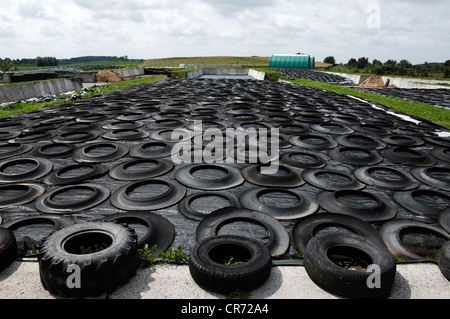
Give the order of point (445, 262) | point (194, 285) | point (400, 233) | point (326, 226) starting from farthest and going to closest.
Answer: point (326, 226) < point (400, 233) < point (445, 262) < point (194, 285)

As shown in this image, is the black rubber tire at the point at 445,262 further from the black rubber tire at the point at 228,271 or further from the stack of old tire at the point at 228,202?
the black rubber tire at the point at 228,271

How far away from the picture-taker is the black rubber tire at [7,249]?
12.8 ft

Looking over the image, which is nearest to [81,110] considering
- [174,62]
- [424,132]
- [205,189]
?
[205,189]

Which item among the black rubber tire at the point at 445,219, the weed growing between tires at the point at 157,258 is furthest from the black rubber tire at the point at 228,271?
the black rubber tire at the point at 445,219

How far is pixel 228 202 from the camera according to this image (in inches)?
249

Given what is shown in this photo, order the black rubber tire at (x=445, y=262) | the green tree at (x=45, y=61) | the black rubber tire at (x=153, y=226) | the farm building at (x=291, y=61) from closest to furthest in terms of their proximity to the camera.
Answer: the black rubber tire at (x=445, y=262), the black rubber tire at (x=153, y=226), the farm building at (x=291, y=61), the green tree at (x=45, y=61)

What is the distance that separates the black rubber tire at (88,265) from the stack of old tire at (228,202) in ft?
0.05

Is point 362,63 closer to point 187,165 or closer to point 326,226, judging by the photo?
point 187,165

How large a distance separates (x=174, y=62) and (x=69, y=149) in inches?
3634

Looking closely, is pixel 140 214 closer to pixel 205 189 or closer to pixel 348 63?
pixel 205 189

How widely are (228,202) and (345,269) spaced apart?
3.14 m

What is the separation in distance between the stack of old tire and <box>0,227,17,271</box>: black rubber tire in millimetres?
66

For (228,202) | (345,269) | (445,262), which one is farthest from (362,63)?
(345,269)

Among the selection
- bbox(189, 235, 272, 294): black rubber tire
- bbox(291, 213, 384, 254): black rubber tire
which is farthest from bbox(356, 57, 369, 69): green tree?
bbox(189, 235, 272, 294): black rubber tire
